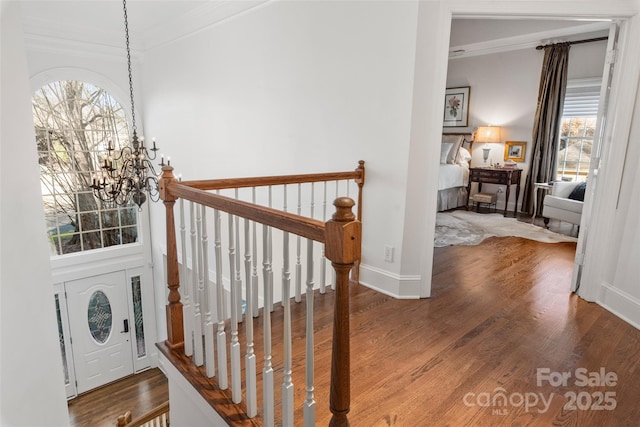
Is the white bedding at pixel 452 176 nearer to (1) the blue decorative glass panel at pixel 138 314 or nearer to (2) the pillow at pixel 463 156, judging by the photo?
(2) the pillow at pixel 463 156

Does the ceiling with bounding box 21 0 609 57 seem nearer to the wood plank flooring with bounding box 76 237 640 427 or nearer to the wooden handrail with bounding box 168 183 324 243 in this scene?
the wooden handrail with bounding box 168 183 324 243

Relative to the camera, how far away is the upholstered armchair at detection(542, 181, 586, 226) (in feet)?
15.7

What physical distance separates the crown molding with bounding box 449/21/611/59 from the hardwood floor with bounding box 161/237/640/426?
4.05 meters

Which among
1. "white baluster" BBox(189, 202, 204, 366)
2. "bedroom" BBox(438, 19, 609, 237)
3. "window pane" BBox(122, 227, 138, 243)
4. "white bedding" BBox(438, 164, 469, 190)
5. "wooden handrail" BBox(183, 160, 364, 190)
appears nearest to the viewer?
"white baluster" BBox(189, 202, 204, 366)

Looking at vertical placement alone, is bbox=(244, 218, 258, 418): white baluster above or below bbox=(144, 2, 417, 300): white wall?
below

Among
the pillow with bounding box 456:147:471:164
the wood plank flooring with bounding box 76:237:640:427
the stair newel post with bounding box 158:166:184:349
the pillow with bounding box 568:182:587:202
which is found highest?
the pillow with bounding box 456:147:471:164

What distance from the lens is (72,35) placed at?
210 inches

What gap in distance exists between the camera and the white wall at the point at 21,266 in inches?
36.9

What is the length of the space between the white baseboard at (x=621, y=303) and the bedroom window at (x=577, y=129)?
3.85 meters

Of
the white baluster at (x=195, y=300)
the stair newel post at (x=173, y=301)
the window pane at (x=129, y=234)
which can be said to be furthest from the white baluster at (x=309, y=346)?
the window pane at (x=129, y=234)

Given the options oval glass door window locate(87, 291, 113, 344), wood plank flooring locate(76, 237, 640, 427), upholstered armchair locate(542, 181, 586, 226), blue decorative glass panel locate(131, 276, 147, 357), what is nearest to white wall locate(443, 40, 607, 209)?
upholstered armchair locate(542, 181, 586, 226)

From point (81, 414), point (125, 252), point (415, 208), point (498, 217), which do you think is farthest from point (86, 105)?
point (498, 217)

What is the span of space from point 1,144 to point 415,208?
2.38 m

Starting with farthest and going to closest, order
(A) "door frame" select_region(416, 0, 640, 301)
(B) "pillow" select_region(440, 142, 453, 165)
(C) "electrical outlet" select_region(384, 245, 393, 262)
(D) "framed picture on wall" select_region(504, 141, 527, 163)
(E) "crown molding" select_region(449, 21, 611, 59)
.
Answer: (B) "pillow" select_region(440, 142, 453, 165) → (D) "framed picture on wall" select_region(504, 141, 527, 163) → (E) "crown molding" select_region(449, 21, 611, 59) → (C) "electrical outlet" select_region(384, 245, 393, 262) → (A) "door frame" select_region(416, 0, 640, 301)
